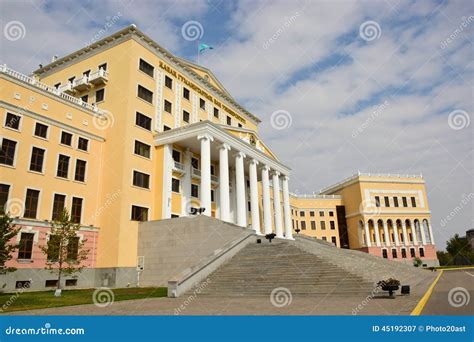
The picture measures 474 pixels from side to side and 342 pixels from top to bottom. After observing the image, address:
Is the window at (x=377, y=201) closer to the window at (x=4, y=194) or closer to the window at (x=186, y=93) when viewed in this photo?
the window at (x=186, y=93)

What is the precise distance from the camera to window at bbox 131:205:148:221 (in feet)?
101

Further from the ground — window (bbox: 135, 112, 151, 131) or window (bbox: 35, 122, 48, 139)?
window (bbox: 135, 112, 151, 131)

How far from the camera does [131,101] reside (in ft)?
106

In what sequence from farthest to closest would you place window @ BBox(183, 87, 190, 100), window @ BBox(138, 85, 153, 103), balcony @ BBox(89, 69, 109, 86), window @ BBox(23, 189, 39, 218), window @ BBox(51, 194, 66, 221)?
window @ BBox(183, 87, 190, 100) < window @ BBox(138, 85, 153, 103) < balcony @ BBox(89, 69, 109, 86) < window @ BBox(51, 194, 66, 221) < window @ BBox(23, 189, 39, 218)

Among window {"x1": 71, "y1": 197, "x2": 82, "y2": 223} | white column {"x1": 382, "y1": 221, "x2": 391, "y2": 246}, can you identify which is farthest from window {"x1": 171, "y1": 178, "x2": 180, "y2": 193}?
white column {"x1": 382, "y1": 221, "x2": 391, "y2": 246}

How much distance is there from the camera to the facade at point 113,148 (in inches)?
1003

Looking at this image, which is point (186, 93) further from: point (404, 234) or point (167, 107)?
point (404, 234)

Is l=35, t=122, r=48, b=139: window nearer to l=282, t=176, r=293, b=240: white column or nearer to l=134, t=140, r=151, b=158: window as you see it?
l=134, t=140, r=151, b=158: window

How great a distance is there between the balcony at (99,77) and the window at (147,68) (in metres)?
3.52

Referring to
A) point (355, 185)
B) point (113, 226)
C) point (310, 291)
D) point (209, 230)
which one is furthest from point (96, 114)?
point (355, 185)

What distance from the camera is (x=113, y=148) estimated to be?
3153cm
